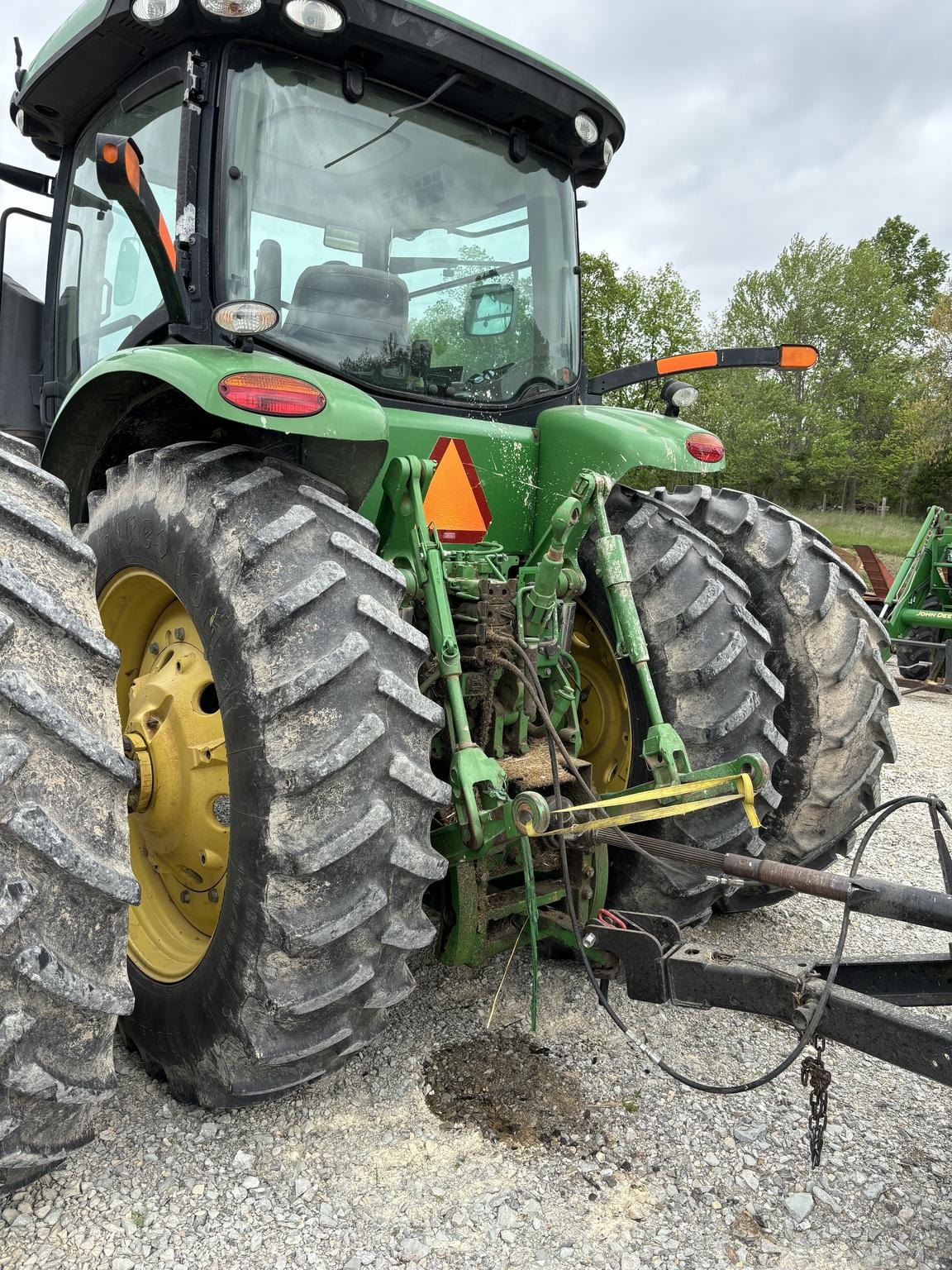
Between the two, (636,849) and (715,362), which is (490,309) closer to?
(715,362)

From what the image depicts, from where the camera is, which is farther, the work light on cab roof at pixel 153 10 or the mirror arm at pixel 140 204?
the work light on cab roof at pixel 153 10

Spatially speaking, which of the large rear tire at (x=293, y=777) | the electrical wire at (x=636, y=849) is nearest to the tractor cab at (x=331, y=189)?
the large rear tire at (x=293, y=777)

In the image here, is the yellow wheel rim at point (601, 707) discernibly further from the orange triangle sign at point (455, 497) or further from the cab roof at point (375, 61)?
the cab roof at point (375, 61)

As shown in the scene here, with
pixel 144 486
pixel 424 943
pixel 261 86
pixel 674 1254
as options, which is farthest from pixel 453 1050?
pixel 261 86

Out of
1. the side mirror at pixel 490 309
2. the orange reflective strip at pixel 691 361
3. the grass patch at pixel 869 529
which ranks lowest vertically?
the orange reflective strip at pixel 691 361

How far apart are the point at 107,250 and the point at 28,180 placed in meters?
0.72

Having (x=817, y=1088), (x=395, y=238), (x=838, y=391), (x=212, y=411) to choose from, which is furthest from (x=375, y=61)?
(x=838, y=391)

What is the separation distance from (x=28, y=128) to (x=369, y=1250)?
3.54m

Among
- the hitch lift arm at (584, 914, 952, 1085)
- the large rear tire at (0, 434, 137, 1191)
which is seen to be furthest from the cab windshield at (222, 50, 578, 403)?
the hitch lift arm at (584, 914, 952, 1085)

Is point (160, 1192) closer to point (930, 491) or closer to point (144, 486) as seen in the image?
point (144, 486)

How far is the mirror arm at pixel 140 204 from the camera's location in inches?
74.7

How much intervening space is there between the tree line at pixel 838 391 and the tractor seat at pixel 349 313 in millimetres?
24186

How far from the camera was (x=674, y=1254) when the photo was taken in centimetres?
189

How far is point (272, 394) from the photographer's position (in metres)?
2.04
